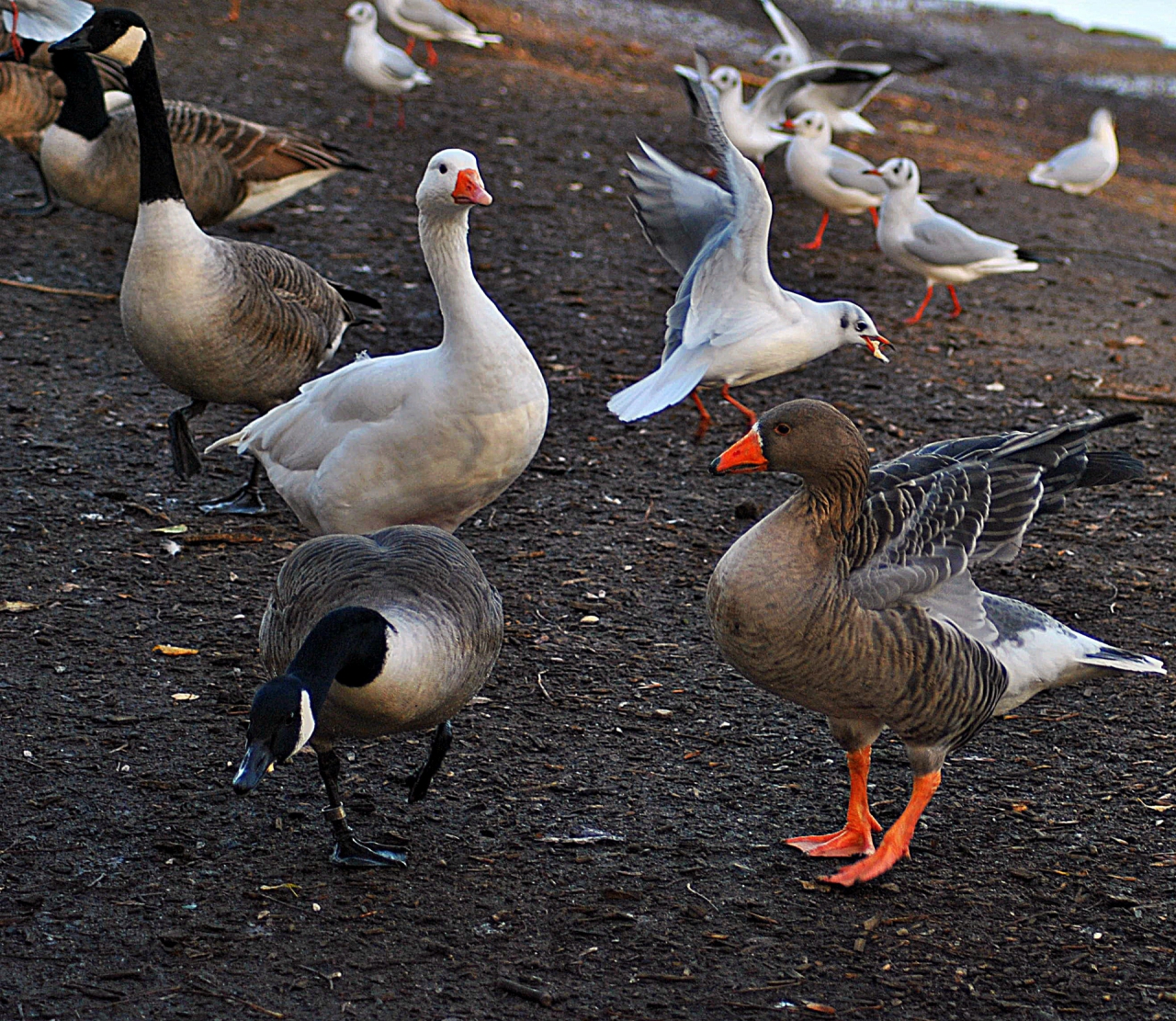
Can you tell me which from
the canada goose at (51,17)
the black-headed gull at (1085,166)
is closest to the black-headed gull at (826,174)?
the black-headed gull at (1085,166)

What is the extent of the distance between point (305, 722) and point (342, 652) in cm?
19

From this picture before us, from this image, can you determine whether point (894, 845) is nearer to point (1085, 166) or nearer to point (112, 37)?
point (112, 37)

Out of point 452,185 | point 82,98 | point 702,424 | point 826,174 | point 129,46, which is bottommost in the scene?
point 702,424

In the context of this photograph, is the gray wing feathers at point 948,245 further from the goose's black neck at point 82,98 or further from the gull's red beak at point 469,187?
the goose's black neck at point 82,98

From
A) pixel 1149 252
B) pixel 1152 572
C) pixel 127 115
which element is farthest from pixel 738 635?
pixel 1149 252

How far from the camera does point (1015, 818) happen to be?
12.2 ft

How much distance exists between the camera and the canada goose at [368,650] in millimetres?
2820

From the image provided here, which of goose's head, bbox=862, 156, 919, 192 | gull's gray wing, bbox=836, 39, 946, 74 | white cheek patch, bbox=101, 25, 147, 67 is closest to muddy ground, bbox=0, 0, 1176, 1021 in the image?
goose's head, bbox=862, 156, 919, 192

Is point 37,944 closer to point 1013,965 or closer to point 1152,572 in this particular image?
point 1013,965

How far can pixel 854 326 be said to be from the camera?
20.0 ft

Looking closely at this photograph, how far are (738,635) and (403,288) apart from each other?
514cm

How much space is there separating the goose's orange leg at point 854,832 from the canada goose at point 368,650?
1.08 m

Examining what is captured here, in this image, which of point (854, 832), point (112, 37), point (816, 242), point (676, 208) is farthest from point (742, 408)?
point (816, 242)

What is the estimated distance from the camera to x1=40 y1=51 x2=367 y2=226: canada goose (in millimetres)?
7062
